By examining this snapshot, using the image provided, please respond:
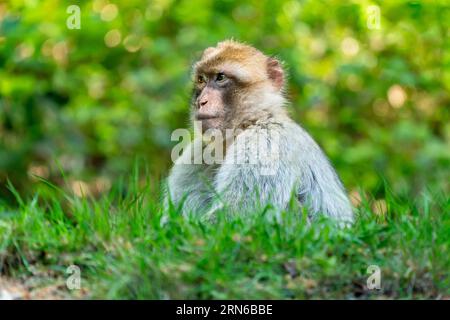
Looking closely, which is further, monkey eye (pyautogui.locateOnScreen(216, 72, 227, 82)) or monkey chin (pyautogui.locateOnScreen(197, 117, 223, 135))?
monkey eye (pyautogui.locateOnScreen(216, 72, 227, 82))

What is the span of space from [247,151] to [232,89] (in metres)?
0.88

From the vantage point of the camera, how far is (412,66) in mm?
13555

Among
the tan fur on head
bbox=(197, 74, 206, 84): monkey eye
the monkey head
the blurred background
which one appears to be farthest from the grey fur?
the blurred background

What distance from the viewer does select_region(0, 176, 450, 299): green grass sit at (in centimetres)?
484

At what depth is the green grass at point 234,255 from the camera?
4.84 metres

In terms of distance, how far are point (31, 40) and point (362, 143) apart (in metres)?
5.61

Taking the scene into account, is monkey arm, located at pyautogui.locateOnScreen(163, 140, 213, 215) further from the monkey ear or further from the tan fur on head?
the monkey ear

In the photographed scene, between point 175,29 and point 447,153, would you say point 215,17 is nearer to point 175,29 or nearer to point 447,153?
point 175,29

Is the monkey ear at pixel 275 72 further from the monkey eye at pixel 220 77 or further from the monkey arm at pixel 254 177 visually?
the monkey arm at pixel 254 177

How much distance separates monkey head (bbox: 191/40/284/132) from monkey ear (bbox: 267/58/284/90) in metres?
0.04

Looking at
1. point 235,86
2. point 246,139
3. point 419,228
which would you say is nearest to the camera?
point 419,228

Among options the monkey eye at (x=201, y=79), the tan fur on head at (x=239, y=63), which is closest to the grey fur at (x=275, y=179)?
the tan fur on head at (x=239, y=63)
